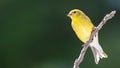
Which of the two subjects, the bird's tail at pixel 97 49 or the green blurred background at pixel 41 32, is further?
the green blurred background at pixel 41 32

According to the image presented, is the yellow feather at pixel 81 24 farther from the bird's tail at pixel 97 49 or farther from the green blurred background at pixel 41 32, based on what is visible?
the green blurred background at pixel 41 32

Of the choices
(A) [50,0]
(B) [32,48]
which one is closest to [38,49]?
(B) [32,48]

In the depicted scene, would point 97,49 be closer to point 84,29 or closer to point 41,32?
point 84,29

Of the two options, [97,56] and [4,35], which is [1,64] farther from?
[97,56]

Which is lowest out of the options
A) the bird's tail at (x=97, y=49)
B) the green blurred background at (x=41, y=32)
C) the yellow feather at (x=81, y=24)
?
the green blurred background at (x=41, y=32)

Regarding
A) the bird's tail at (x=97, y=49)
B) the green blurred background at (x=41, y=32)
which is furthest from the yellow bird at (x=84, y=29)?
the green blurred background at (x=41, y=32)

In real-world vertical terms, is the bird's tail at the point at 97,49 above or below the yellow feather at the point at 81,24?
below

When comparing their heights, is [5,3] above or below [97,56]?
below

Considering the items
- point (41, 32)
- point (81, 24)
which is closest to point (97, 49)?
point (81, 24)

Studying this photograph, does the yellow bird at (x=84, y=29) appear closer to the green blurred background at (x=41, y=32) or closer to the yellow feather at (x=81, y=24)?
the yellow feather at (x=81, y=24)
